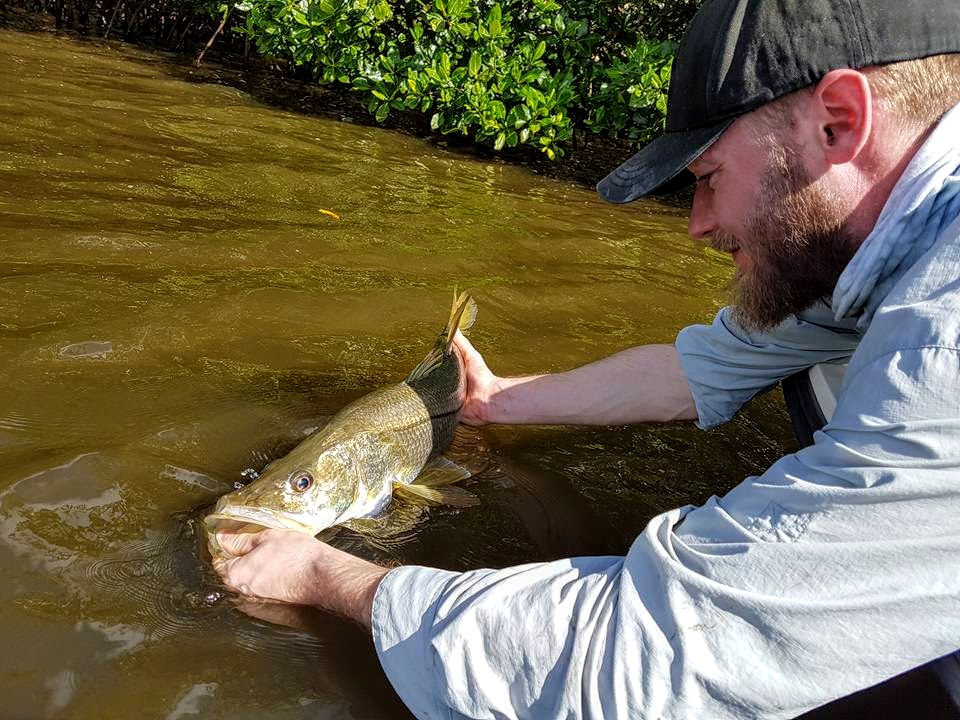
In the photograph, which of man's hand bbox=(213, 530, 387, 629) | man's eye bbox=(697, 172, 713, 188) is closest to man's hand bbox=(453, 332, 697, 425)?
man's eye bbox=(697, 172, 713, 188)

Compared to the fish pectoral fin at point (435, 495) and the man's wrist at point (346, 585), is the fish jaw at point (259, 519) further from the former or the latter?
the fish pectoral fin at point (435, 495)

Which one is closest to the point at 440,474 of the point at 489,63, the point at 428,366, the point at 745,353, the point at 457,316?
the point at 428,366

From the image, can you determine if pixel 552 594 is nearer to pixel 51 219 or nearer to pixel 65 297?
pixel 65 297

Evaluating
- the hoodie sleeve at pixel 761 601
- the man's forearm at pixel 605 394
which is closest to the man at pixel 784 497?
the hoodie sleeve at pixel 761 601

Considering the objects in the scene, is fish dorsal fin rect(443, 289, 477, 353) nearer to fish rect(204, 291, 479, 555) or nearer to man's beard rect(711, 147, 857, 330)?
fish rect(204, 291, 479, 555)

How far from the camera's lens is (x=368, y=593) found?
7.46 feet

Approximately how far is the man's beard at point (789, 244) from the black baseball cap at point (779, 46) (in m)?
0.18

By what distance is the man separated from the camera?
168 cm

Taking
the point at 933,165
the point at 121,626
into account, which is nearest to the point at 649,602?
the point at 933,165

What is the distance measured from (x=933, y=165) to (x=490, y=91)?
7.25m

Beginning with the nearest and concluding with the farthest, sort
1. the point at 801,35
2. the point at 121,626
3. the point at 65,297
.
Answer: the point at 801,35
the point at 121,626
the point at 65,297

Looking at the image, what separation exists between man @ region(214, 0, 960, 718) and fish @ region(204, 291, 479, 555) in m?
0.15

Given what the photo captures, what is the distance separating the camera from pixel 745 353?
3.28 metres

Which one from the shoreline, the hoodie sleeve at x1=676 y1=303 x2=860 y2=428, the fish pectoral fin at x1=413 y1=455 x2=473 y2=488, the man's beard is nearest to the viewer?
the man's beard
